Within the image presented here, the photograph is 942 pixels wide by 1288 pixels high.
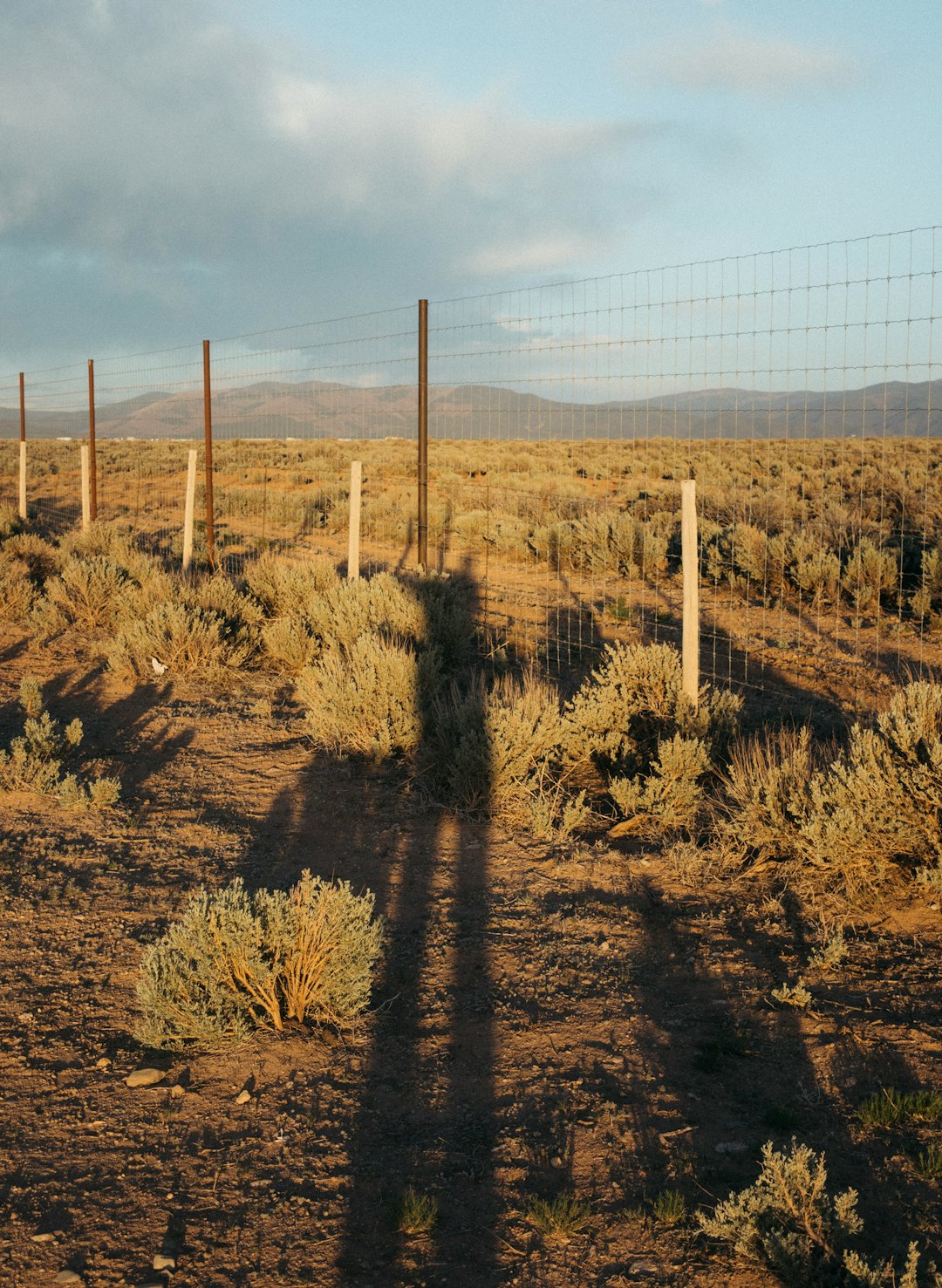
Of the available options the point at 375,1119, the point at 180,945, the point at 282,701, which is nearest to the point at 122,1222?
the point at 375,1119

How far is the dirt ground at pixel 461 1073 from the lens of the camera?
9.22 ft

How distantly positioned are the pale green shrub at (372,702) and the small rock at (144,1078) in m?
3.71

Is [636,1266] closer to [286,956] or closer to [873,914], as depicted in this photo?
[286,956]

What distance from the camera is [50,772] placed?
664cm

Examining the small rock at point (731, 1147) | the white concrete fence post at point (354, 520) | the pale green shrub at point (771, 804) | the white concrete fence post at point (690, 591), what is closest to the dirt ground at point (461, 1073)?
the small rock at point (731, 1147)

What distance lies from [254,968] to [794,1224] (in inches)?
84.5

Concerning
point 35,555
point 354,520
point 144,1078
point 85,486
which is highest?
point 85,486

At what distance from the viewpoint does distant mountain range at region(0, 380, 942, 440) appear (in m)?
7.54

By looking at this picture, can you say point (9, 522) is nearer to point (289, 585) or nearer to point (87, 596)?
Result: point (87, 596)

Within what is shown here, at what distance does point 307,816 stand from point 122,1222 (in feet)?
11.5

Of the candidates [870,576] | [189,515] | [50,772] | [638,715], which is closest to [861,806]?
[638,715]

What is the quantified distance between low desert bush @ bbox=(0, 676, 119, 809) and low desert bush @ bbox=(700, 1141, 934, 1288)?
473 cm

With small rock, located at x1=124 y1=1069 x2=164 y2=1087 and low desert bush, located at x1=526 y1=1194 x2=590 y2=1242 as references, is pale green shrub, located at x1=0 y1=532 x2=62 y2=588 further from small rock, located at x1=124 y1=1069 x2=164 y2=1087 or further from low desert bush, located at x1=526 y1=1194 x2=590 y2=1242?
low desert bush, located at x1=526 y1=1194 x2=590 y2=1242

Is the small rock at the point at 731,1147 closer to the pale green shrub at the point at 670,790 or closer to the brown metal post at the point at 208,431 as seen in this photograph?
the pale green shrub at the point at 670,790
